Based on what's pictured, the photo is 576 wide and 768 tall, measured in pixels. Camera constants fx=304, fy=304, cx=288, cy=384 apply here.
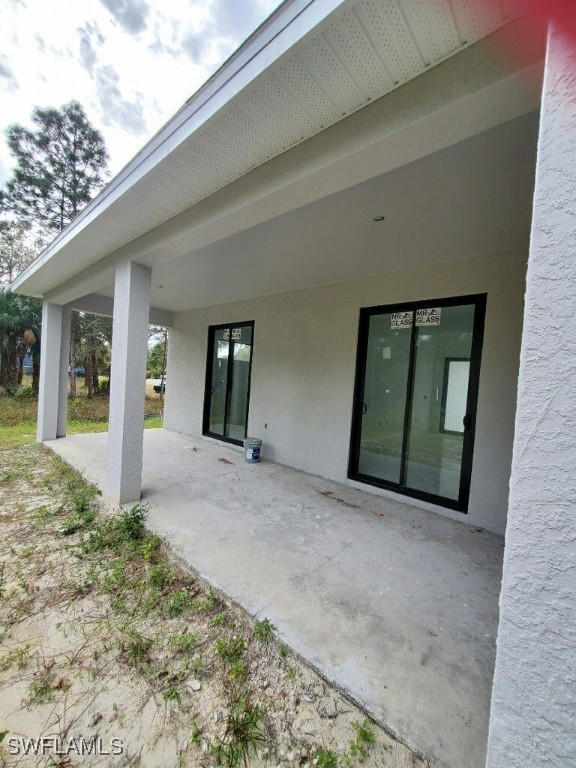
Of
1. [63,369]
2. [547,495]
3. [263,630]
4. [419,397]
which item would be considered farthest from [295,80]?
[63,369]

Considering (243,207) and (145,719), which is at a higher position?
(243,207)

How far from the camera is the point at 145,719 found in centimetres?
124

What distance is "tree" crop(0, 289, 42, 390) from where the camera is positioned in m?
10.1

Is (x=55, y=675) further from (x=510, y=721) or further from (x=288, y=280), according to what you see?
(x=288, y=280)

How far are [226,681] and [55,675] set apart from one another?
791 mm

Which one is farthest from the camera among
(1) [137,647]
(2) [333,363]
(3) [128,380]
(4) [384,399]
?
(2) [333,363]

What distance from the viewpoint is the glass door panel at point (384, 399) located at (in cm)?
380

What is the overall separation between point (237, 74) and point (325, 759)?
2831 mm

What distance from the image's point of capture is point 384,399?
13.0 ft

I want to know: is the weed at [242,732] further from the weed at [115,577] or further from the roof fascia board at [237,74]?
the roof fascia board at [237,74]

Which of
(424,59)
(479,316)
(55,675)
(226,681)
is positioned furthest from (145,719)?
(479,316)

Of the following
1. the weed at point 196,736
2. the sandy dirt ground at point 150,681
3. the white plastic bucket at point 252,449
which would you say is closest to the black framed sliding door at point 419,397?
the white plastic bucket at point 252,449

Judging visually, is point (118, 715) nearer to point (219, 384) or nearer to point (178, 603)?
point (178, 603)

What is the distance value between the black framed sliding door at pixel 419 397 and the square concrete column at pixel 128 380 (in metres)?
2.65
